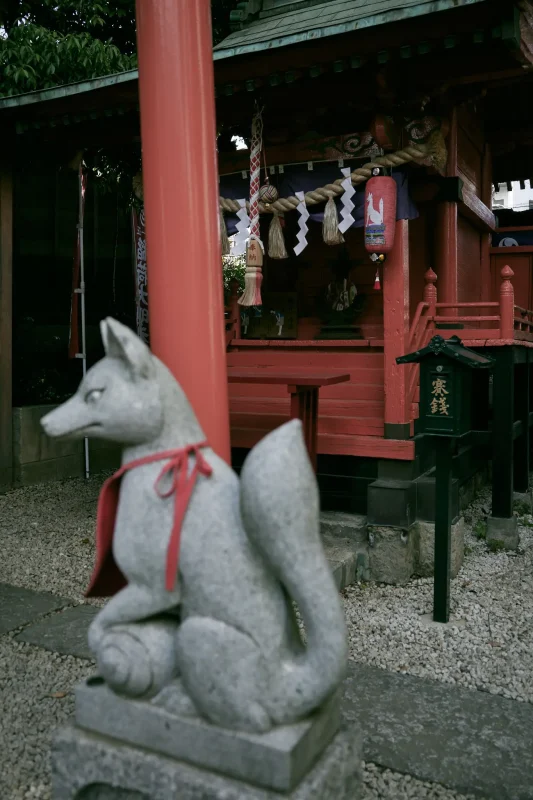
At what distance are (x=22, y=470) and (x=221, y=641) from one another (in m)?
6.68

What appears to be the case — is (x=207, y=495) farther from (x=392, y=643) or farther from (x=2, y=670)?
(x=392, y=643)

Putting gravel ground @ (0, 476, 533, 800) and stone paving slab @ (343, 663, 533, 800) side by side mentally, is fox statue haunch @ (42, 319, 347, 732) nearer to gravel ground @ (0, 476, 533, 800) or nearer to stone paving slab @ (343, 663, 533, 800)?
stone paving slab @ (343, 663, 533, 800)

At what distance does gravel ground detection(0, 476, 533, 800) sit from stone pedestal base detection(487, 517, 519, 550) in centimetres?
12

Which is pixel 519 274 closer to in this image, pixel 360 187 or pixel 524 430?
pixel 524 430

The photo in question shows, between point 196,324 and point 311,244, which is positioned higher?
point 311,244

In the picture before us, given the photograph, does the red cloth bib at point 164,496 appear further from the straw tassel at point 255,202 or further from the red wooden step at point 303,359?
the red wooden step at point 303,359

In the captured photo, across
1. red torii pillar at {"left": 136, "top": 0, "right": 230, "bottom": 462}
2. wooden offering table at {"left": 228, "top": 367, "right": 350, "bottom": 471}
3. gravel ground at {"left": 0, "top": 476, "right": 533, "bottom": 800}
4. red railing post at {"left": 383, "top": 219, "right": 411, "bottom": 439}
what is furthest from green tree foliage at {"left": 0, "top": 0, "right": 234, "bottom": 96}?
red torii pillar at {"left": 136, "top": 0, "right": 230, "bottom": 462}

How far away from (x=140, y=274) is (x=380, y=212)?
417 centimetres

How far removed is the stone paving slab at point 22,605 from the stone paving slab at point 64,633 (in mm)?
108

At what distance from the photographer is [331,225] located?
18.8 feet

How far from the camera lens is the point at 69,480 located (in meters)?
8.34

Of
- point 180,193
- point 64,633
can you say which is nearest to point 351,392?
point 64,633

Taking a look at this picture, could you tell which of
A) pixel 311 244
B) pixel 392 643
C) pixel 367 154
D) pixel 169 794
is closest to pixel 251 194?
pixel 367 154

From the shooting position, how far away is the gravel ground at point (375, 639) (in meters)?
2.74
